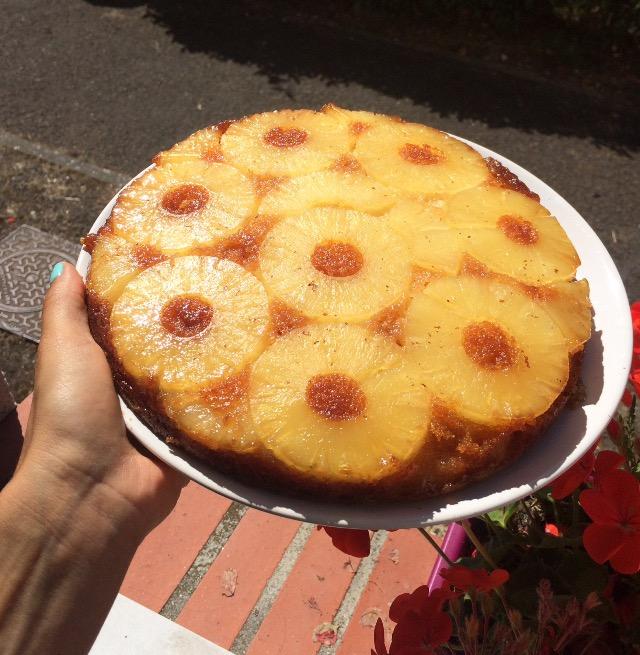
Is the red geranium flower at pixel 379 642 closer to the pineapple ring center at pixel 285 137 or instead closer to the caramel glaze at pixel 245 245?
the caramel glaze at pixel 245 245

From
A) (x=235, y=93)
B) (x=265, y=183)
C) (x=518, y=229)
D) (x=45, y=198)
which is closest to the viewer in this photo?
(x=518, y=229)

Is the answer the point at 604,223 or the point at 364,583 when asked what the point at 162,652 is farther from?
the point at 604,223

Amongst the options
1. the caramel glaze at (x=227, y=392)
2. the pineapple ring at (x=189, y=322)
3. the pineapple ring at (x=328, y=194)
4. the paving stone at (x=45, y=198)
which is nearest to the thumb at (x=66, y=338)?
the pineapple ring at (x=189, y=322)

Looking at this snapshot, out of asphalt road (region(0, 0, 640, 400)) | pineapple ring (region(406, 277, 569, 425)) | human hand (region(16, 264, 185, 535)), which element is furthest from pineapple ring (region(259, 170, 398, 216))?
asphalt road (region(0, 0, 640, 400))

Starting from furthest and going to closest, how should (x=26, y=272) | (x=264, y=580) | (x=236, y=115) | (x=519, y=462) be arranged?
1. (x=236, y=115)
2. (x=26, y=272)
3. (x=264, y=580)
4. (x=519, y=462)

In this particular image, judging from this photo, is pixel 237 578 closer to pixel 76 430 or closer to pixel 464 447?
pixel 76 430

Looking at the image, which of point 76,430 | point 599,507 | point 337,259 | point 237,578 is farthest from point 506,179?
point 237,578

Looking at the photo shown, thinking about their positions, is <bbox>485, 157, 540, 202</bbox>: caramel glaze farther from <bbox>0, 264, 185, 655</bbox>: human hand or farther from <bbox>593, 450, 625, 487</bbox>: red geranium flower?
<bbox>0, 264, 185, 655</bbox>: human hand
